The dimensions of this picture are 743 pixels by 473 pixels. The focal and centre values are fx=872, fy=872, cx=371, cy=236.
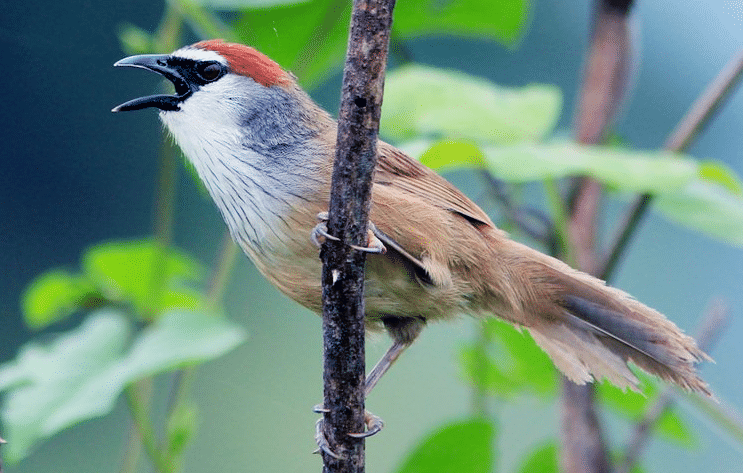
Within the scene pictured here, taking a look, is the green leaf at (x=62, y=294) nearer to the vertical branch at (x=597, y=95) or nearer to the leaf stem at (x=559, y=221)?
the leaf stem at (x=559, y=221)

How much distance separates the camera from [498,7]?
3.53 metres

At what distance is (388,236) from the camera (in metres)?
2.54

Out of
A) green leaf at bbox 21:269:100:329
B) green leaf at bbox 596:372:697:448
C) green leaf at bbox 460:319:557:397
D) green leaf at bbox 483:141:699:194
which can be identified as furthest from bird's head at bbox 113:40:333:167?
green leaf at bbox 596:372:697:448

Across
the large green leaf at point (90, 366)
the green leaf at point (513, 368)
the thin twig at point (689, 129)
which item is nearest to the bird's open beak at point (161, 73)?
the large green leaf at point (90, 366)

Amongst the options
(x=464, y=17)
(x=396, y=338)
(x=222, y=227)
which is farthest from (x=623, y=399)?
(x=222, y=227)

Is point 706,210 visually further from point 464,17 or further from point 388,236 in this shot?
point 464,17

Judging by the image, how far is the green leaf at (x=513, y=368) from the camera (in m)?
3.50

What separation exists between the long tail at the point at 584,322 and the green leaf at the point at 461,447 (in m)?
0.44

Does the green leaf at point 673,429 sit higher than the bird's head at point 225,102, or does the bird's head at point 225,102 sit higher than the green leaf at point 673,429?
the bird's head at point 225,102

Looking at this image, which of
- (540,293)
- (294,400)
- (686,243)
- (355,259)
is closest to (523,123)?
(540,293)

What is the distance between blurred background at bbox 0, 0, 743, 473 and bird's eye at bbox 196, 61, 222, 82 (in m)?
3.07

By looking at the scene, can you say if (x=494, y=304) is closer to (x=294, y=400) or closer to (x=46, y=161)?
(x=294, y=400)

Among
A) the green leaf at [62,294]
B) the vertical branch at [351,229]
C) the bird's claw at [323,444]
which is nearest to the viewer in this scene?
the vertical branch at [351,229]

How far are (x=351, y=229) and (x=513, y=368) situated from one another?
7.89 ft
